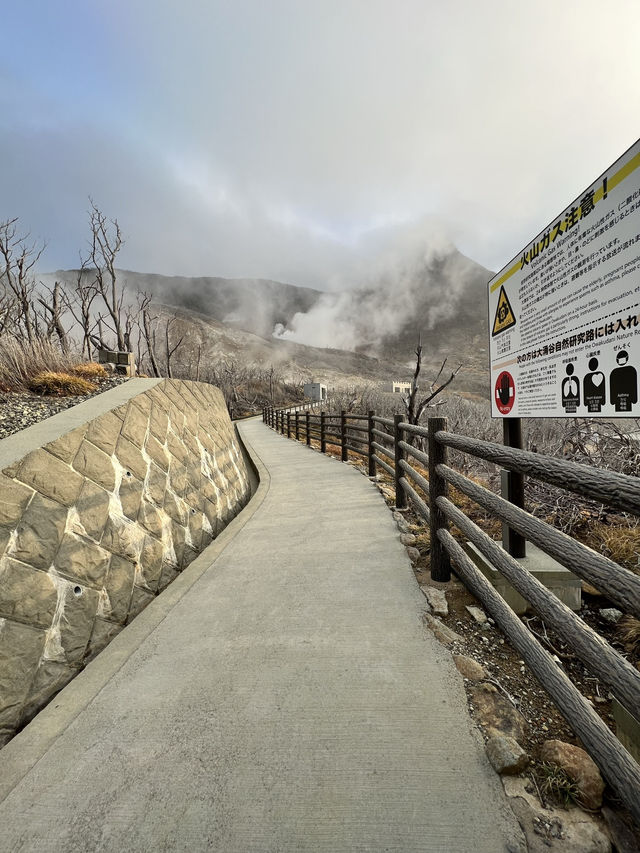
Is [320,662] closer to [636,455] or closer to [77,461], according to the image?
[77,461]

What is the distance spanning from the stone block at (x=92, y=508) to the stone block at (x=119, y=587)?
0.87ft

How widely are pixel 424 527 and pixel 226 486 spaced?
10.2 ft

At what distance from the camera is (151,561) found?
3.09 metres

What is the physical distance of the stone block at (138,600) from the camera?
2761 mm

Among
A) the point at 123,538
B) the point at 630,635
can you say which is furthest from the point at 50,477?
the point at 630,635

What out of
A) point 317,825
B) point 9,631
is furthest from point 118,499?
point 317,825

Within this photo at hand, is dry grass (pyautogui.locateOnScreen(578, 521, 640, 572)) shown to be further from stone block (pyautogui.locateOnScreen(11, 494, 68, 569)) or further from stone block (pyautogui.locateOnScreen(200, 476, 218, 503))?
stone block (pyautogui.locateOnScreen(11, 494, 68, 569))

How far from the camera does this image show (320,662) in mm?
2070

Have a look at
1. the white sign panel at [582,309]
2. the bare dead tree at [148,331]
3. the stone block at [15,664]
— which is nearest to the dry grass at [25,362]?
the stone block at [15,664]

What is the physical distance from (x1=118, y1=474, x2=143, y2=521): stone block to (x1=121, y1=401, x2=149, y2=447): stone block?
460mm

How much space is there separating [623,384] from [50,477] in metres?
3.48

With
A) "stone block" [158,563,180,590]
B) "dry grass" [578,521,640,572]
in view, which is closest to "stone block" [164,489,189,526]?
"stone block" [158,563,180,590]

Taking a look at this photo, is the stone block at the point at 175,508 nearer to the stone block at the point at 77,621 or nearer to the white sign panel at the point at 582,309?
the stone block at the point at 77,621

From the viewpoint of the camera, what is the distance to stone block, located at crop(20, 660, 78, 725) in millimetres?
1886
